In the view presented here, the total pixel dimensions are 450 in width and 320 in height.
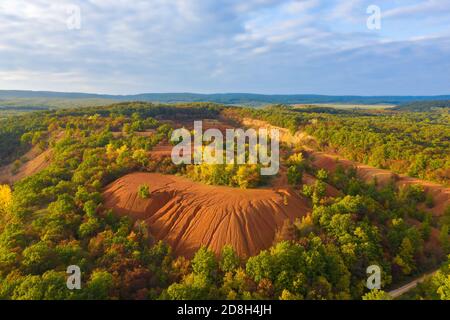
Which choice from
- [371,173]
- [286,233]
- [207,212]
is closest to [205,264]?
[207,212]

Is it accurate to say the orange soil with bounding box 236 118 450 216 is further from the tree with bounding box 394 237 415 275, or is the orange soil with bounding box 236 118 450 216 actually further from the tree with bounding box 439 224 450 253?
the tree with bounding box 394 237 415 275

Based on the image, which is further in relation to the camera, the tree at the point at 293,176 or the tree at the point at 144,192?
the tree at the point at 293,176

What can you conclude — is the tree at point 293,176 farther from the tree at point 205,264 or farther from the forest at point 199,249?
the tree at point 205,264

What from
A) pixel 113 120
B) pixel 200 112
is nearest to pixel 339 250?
pixel 113 120

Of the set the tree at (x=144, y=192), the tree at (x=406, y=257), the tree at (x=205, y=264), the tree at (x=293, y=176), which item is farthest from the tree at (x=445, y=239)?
the tree at (x=144, y=192)

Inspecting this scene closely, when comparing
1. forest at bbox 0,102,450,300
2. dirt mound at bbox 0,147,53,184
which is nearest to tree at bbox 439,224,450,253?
forest at bbox 0,102,450,300

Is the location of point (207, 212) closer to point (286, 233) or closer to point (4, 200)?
point (286, 233)
